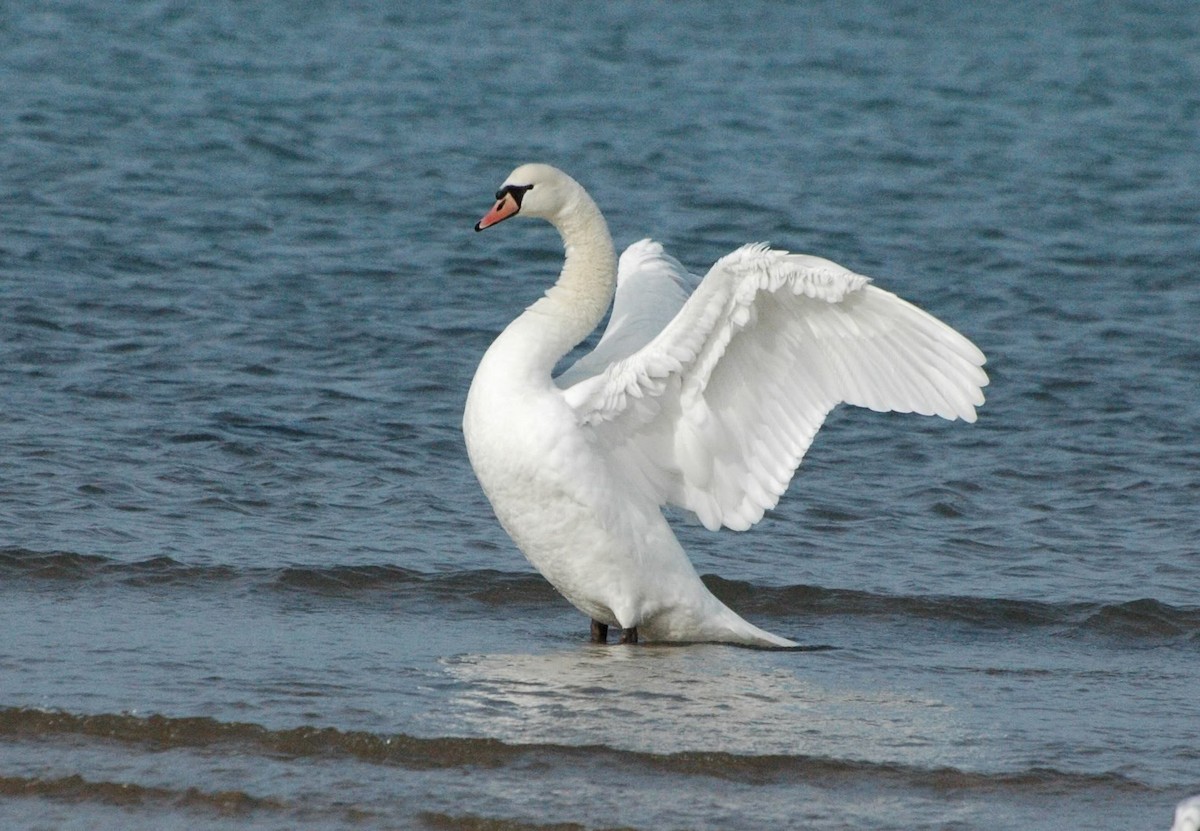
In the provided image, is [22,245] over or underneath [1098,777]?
over

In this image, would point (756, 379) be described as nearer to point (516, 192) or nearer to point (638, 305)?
point (638, 305)

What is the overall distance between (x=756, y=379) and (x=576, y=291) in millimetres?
772

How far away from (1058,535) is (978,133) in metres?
9.91

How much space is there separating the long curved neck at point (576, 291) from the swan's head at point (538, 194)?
30mm

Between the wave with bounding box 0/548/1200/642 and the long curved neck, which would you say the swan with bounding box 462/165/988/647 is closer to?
the long curved neck

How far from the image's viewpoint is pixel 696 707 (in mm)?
6531

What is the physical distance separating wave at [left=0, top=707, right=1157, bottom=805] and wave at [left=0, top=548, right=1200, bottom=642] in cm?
185

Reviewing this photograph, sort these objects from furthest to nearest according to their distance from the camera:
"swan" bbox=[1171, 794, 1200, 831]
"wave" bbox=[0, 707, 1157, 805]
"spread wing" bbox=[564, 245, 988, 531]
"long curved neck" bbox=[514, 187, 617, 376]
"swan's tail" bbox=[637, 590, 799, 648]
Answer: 1. "swan's tail" bbox=[637, 590, 799, 648]
2. "long curved neck" bbox=[514, 187, 617, 376]
3. "spread wing" bbox=[564, 245, 988, 531]
4. "wave" bbox=[0, 707, 1157, 805]
5. "swan" bbox=[1171, 794, 1200, 831]

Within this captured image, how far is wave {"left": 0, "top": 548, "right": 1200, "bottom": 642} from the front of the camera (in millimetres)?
7855

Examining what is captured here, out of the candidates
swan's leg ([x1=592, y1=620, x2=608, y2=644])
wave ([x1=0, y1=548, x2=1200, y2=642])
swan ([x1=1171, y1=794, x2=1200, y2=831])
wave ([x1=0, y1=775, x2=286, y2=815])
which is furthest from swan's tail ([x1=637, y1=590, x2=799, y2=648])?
swan ([x1=1171, y1=794, x2=1200, y2=831])

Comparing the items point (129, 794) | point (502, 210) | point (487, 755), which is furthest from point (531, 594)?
point (129, 794)

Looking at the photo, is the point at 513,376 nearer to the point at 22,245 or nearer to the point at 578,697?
the point at 578,697

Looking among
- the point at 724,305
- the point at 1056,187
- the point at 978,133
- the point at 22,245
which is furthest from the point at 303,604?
the point at 978,133

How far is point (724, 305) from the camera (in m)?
6.96
